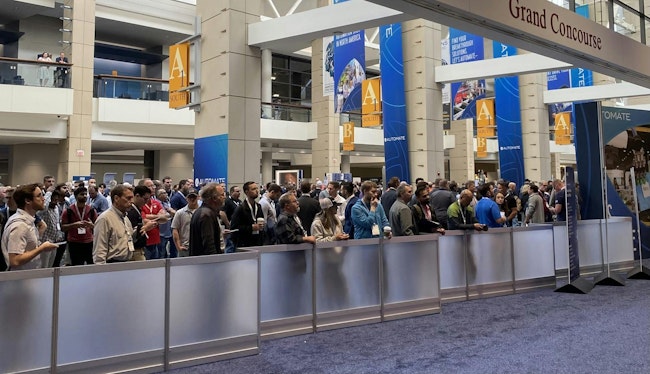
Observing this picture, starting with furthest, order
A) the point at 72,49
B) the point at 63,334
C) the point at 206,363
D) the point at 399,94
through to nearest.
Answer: the point at 72,49, the point at 399,94, the point at 206,363, the point at 63,334

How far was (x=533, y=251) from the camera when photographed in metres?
7.84

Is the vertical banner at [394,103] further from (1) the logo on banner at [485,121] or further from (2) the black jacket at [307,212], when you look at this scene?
(2) the black jacket at [307,212]

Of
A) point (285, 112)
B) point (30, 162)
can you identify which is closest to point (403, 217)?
point (285, 112)

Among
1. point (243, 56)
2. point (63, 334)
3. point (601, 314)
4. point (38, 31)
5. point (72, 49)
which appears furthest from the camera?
point (38, 31)

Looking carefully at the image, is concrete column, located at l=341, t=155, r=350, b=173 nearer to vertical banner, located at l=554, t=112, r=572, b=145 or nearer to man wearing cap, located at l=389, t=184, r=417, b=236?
vertical banner, located at l=554, t=112, r=572, b=145

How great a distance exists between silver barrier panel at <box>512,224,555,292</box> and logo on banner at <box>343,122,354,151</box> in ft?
46.6

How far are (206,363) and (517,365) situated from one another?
2766mm

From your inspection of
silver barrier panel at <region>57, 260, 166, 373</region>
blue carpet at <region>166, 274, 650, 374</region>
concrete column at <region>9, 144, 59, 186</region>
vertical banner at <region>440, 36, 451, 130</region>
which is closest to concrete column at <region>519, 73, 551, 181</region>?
vertical banner at <region>440, 36, 451, 130</region>

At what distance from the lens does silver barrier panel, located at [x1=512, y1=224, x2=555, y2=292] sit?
25.0 ft

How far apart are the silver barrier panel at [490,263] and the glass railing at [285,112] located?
1580cm

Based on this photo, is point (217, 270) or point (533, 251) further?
point (533, 251)

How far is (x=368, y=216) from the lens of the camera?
6.37m

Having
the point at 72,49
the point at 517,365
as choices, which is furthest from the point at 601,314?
the point at 72,49

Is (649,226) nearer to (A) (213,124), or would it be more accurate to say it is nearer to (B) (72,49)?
(A) (213,124)
